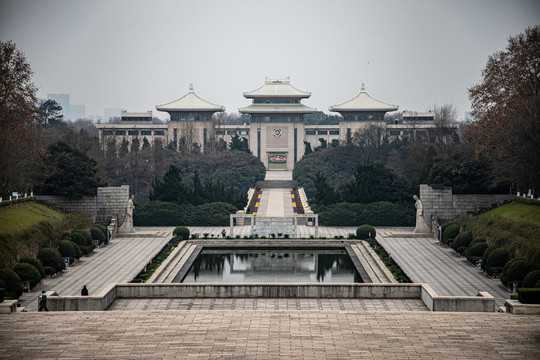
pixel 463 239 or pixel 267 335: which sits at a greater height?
pixel 463 239

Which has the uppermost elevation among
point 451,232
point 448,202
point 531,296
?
point 448,202

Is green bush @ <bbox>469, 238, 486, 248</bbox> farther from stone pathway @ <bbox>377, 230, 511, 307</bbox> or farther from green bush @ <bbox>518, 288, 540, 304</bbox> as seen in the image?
green bush @ <bbox>518, 288, 540, 304</bbox>

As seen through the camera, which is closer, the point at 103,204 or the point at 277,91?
the point at 103,204

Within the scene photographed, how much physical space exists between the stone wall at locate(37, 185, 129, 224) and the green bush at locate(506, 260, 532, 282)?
20066 millimetres

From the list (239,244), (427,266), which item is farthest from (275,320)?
(239,244)

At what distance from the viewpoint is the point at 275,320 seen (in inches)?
696

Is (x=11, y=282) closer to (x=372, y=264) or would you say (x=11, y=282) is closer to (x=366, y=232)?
(x=372, y=264)

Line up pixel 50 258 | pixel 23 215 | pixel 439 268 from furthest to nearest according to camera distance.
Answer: pixel 23 215 < pixel 439 268 < pixel 50 258

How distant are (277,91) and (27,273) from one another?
50231 mm

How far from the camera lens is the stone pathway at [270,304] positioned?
65.0 feet

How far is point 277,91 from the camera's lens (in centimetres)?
7138

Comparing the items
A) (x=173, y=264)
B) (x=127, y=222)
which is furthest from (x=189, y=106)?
(x=173, y=264)

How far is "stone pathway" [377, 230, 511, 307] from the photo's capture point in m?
23.5

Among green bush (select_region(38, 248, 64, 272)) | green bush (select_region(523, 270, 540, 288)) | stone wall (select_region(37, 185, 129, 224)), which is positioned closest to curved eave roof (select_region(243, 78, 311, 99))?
stone wall (select_region(37, 185, 129, 224))
